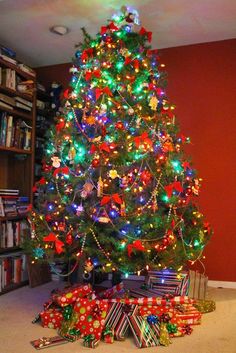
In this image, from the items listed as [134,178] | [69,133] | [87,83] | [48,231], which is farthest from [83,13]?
[48,231]

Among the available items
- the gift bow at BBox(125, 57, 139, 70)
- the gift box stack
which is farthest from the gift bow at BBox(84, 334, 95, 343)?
the gift bow at BBox(125, 57, 139, 70)

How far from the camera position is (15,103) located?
134 inches

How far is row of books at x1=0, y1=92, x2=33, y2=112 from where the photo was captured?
10.7 feet

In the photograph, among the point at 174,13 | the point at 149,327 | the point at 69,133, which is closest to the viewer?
the point at 149,327

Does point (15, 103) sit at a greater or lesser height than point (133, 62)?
lesser

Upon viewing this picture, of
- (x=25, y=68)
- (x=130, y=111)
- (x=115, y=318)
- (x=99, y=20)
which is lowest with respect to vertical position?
(x=115, y=318)

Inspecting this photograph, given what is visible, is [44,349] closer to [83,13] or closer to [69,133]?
[69,133]

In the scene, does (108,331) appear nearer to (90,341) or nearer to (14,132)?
(90,341)

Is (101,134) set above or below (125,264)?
above

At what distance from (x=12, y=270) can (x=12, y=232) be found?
344mm

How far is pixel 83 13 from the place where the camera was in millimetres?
2889

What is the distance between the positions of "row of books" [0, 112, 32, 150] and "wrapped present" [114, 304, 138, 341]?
6.08 feet

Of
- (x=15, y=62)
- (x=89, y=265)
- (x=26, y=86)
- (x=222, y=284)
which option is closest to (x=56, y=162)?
(x=89, y=265)

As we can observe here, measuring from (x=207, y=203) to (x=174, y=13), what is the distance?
1697 millimetres
